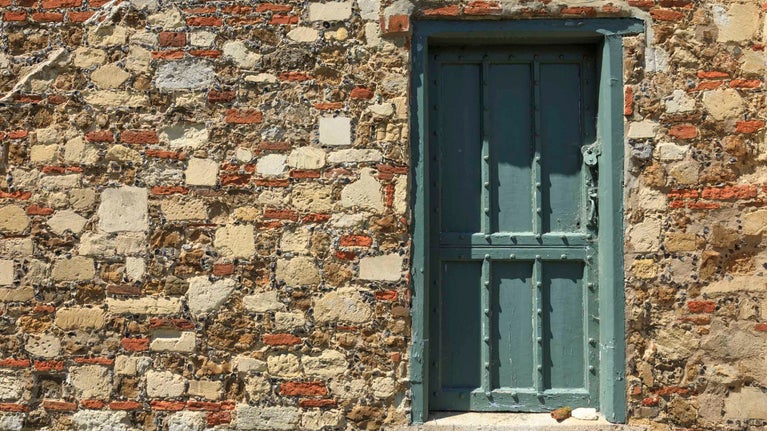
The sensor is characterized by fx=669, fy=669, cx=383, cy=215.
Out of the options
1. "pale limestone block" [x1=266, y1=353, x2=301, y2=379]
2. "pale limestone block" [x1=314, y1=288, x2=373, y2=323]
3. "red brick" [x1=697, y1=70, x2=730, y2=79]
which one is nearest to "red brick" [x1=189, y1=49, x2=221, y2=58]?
"pale limestone block" [x1=314, y1=288, x2=373, y2=323]

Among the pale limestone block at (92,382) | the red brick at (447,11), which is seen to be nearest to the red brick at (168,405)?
the pale limestone block at (92,382)

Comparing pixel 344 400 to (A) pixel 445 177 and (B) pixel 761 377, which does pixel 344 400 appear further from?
(B) pixel 761 377

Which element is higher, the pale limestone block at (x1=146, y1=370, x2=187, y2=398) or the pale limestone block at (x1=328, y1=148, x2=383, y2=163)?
the pale limestone block at (x1=328, y1=148, x2=383, y2=163)

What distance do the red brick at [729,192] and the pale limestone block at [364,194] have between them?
1664 millimetres

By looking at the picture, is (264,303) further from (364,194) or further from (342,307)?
(364,194)

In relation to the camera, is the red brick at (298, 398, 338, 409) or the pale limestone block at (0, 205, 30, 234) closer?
the red brick at (298, 398, 338, 409)

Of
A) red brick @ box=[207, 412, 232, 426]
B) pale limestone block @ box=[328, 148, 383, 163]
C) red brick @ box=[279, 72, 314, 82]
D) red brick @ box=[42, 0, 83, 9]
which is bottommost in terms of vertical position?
red brick @ box=[207, 412, 232, 426]

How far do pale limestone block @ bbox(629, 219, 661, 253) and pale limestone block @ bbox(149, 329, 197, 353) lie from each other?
2347 millimetres

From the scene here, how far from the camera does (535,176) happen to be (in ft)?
11.9

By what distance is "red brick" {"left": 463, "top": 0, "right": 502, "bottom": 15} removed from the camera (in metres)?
3.48

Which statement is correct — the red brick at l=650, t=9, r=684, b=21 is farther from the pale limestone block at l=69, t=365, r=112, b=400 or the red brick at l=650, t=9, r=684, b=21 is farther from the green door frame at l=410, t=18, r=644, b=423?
the pale limestone block at l=69, t=365, r=112, b=400

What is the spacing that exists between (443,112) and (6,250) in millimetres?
2487

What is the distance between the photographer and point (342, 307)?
3.49 metres

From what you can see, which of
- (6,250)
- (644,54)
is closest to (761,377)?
(644,54)
